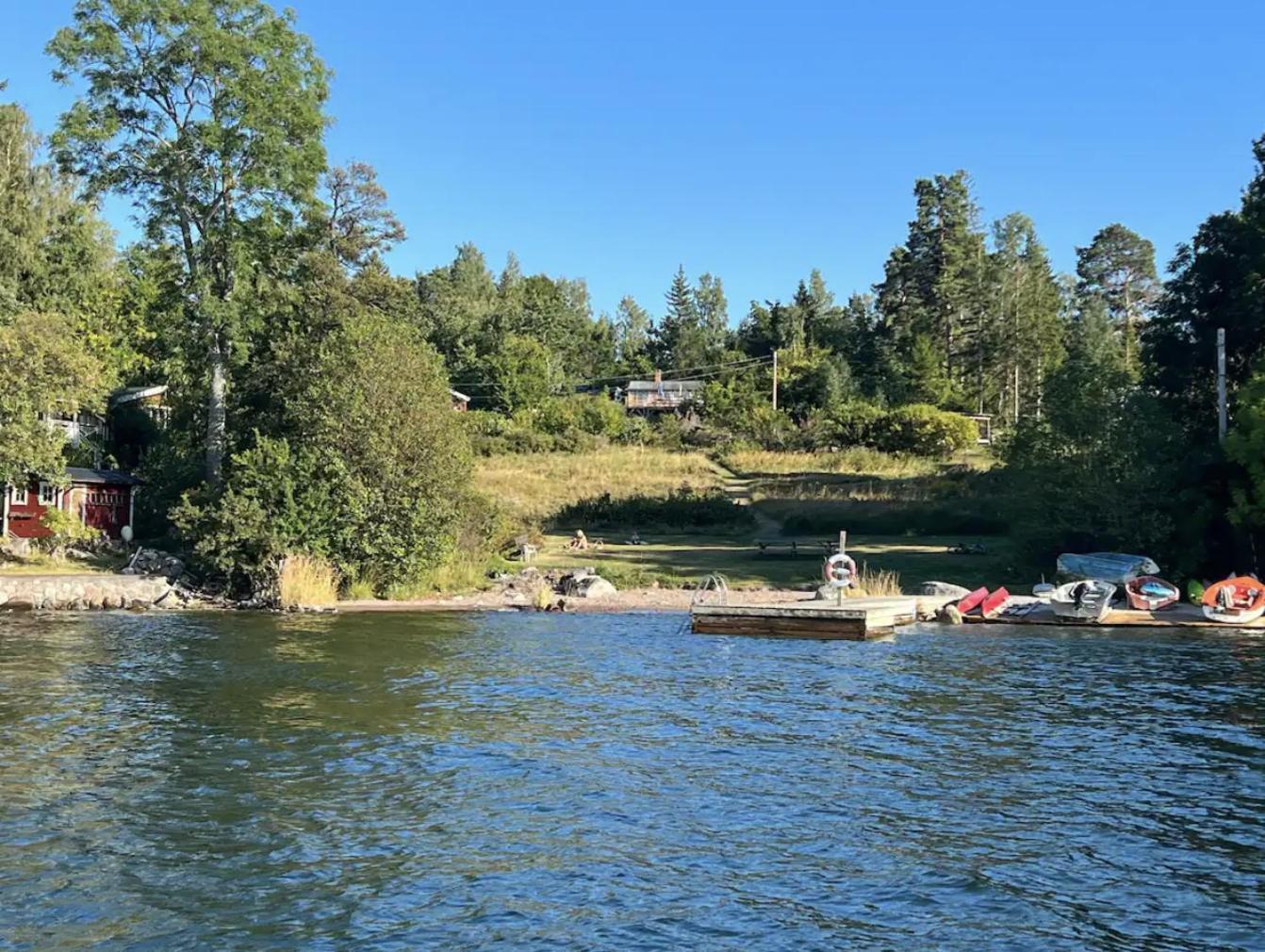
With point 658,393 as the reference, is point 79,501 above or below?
below

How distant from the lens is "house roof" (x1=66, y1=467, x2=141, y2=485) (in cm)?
4212

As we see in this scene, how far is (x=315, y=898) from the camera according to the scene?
9.70 meters

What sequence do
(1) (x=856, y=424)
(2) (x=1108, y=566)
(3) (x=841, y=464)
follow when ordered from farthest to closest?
(1) (x=856, y=424)
(3) (x=841, y=464)
(2) (x=1108, y=566)

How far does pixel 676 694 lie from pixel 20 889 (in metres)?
11.2

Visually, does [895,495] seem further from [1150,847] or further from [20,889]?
[20,889]

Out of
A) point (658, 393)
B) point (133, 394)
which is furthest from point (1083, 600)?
point (658, 393)

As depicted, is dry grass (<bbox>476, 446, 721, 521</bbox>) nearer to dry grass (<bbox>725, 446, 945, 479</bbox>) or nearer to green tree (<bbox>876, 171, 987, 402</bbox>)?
dry grass (<bbox>725, 446, 945, 479</bbox>)

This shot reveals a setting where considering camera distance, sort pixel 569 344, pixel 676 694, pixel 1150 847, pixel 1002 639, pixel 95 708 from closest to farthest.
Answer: pixel 1150 847 → pixel 95 708 → pixel 676 694 → pixel 1002 639 → pixel 569 344

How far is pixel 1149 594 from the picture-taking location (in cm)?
3016

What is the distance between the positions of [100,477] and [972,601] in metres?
31.2

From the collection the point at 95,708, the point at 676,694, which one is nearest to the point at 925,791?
the point at 676,694

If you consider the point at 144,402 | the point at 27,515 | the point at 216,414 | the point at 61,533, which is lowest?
the point at 61,533

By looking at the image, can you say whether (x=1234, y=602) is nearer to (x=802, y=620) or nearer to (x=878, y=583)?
(x=878, y=583)

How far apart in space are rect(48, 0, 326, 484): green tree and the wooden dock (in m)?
19.2
